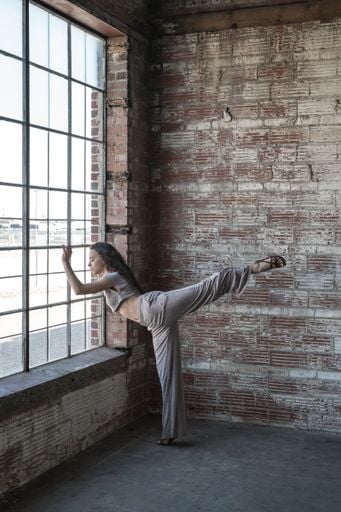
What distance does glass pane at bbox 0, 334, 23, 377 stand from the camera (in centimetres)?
496

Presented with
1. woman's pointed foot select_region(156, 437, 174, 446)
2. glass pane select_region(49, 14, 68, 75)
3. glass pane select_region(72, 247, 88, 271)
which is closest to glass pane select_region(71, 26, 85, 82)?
glass pane select_region(49, 14, 68, 75)

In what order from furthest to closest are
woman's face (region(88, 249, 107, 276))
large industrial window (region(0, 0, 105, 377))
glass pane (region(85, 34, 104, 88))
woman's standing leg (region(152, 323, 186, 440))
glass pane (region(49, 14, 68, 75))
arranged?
glass pane (region(85, 34, 104, 88)) < woman's standing leg (region(152, 323, 186, 440)) < glass pane (region(49, 14, 68, 75)) < woman's face (region(88, 249, 107, 276)) < large industrial window (region(0, 0, 105, 377))

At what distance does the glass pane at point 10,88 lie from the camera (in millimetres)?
4871

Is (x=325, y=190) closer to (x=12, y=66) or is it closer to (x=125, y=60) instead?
(x=125, y=60)

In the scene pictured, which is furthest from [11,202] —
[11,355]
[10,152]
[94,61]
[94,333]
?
[94,61]

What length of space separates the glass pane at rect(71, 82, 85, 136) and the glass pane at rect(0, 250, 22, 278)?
1380 mm

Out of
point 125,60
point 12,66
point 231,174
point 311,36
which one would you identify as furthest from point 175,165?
point 12,66

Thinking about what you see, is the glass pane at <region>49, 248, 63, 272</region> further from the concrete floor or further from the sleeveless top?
the concrete floor

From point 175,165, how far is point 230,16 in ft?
4.98

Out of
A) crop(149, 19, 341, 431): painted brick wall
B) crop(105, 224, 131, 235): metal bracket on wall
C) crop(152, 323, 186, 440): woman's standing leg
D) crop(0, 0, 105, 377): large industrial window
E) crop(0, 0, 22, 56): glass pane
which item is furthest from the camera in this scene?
crop(105, 224, 131, 235): metal bracket on wall

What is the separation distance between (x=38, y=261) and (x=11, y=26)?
1.79m

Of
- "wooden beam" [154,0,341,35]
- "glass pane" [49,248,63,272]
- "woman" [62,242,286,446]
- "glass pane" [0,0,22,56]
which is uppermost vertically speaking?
"wooden beam" [154,0,341,35]

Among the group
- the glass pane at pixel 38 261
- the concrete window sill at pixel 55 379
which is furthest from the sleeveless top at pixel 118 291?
the concrete window sill at pixel 55 379

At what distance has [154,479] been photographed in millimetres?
4977
